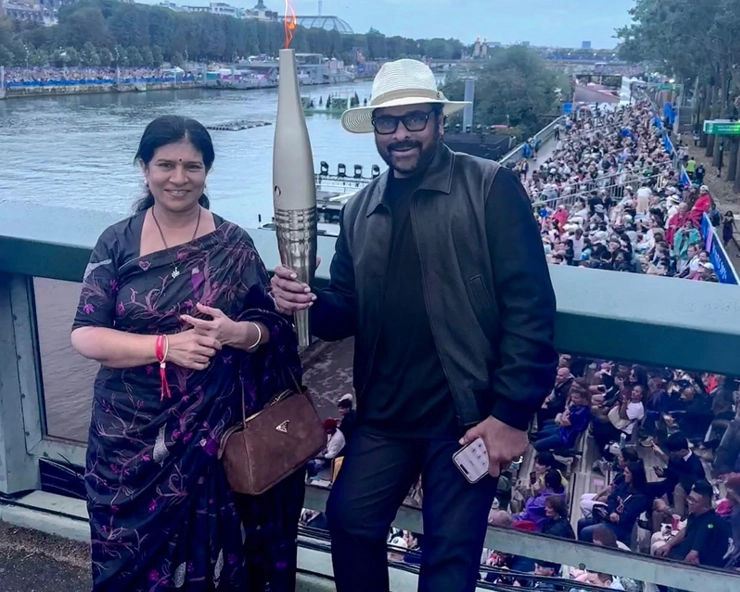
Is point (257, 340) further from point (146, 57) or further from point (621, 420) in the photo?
point (146, 57)

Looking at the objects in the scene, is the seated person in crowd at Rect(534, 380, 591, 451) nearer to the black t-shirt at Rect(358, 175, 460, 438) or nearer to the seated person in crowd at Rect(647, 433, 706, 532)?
the seated person in crowd at Rect(647, 433, 706, 532)

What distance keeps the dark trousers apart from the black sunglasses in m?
0.60

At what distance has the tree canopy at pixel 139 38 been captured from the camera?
68.1 meters

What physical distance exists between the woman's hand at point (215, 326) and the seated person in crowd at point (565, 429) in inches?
62.4

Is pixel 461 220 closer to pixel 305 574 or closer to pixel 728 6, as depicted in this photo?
pixel 305 574

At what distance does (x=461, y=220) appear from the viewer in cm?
158

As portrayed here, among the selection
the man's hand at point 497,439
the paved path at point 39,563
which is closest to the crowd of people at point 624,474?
the man's hand at point 497,439

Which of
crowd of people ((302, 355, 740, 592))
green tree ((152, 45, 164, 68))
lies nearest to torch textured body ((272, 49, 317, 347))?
crowd of people ((302, 355, 740, 592))

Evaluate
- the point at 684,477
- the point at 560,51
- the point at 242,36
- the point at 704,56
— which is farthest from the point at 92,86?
the point at 560,51

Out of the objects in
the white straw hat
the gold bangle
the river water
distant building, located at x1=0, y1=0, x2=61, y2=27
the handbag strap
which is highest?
distant building, located at x1=0, y1=0, x2=61, y2=27

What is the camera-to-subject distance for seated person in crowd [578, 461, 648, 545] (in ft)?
7.99

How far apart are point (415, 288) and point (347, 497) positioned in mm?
429

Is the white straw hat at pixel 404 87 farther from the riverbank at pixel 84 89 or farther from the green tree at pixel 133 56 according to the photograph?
the green tree at pixel 133 56

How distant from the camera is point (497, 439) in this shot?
1537 mm
